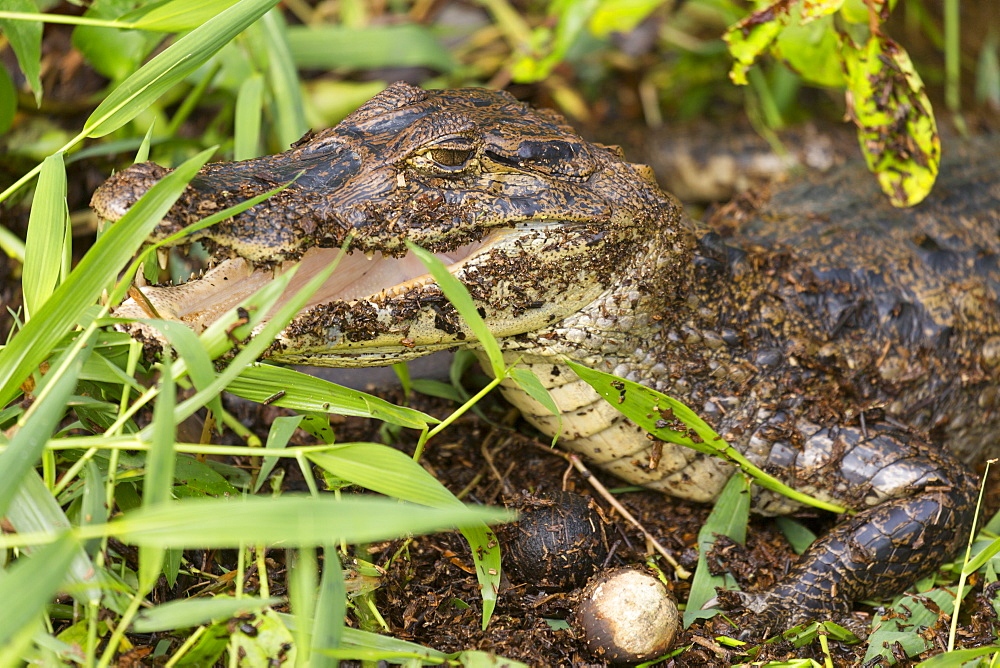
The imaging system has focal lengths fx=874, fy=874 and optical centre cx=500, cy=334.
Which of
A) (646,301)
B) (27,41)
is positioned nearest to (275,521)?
(646,301)

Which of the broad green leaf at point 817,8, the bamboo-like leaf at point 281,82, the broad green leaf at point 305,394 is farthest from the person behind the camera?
the bamboo-like leaf at point 281,82

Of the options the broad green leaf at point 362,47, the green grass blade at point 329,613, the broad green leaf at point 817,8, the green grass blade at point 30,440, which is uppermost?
the broad green leaf at point 817,8

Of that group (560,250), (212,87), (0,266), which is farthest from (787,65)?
(0,266)

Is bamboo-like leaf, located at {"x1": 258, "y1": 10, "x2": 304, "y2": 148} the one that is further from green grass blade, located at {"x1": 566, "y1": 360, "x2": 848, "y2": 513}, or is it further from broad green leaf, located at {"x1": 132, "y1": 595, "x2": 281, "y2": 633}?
broad green leaf, located at {"x1": 132, "y1": 595, "x2": 281, "y2": 633}

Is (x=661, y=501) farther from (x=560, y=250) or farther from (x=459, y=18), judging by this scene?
(x=459, y=18)

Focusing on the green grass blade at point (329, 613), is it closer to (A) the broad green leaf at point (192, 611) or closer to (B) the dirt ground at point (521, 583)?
(A) the broad green leaf at point (192, 611)

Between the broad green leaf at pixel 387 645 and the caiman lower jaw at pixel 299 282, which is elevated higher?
the caiman lower jaw at pixel 299 282

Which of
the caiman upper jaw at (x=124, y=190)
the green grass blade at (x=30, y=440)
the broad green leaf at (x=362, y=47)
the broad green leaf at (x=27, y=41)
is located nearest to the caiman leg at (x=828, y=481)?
the caiman upper jaw at (x=124, y=190)
